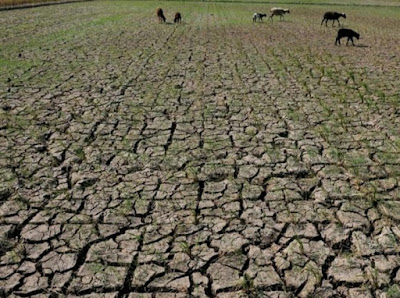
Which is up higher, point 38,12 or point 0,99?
point 38,12

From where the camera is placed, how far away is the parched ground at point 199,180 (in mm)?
3740

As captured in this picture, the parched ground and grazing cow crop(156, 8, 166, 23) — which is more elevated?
grazing cow crop(156, 8, 166, 23)

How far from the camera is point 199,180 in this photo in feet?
17.7

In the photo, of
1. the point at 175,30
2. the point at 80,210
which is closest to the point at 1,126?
the point at 80,210

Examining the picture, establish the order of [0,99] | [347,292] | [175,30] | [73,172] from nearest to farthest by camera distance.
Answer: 1. [347,292]
2. [73,172]
3. [0,99]
4. [175,30]

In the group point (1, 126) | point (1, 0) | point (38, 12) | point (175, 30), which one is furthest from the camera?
point (1, 0)

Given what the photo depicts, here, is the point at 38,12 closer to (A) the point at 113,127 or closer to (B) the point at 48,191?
(A) the point at 113,127

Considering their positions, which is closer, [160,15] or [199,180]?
[199,180]

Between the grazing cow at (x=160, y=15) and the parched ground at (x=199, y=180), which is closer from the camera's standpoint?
the parched ground at (x=199, y=180)

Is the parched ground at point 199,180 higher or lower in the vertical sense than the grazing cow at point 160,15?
lower

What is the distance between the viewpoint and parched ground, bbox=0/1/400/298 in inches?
147

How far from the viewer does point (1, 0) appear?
99.8 feet

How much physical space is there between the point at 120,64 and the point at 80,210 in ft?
27.1

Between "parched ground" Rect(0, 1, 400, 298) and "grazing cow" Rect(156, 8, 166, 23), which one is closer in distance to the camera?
"parched ground" Rect(0, 1, 400, 298)
